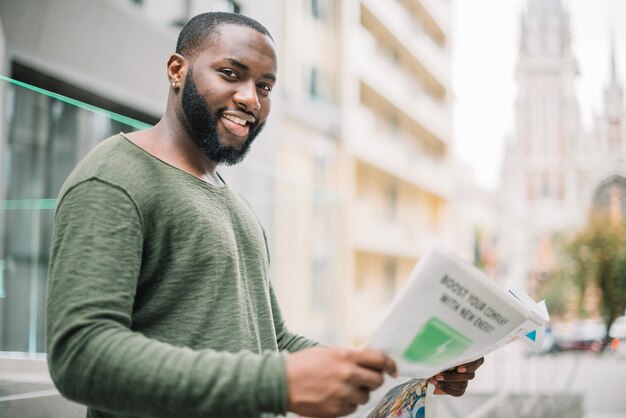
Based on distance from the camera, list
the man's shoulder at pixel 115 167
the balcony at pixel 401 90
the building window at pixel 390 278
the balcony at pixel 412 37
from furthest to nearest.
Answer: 1. the building window at pixel 390 278
2. the balcony at pixel 412 37
3. the balcony at pixel 401 90
4. the man's shoulder at pixel 115 167

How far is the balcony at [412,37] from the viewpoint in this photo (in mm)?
12289

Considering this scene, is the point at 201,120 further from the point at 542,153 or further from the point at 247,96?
the point at 542,153

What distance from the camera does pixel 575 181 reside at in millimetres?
24562

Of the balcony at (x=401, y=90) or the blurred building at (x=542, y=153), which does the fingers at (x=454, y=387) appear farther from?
the blurred building at (x=542, y=153)

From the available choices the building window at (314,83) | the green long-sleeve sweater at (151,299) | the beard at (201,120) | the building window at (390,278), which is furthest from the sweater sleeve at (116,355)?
the building window at (390,278)

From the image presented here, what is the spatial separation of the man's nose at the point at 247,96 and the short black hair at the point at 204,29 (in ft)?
0.25

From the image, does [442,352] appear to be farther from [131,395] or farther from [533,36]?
[533,36]

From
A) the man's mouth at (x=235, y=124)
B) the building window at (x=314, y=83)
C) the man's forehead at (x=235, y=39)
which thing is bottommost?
the man's mouth at (x=235, y=124)

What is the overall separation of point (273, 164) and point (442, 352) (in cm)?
369

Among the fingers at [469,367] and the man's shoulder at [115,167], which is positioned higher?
the man's shoulder at [115,167]

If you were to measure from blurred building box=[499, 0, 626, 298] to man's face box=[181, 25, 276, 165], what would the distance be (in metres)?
21.1

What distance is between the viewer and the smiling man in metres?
0.69

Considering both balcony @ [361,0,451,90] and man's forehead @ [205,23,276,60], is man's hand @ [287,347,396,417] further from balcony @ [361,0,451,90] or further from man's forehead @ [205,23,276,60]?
balcony @ [361,0,451,90]

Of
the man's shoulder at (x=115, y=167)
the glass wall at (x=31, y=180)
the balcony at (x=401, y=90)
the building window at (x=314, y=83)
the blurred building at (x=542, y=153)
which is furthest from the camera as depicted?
the blurred building at (x=542, y=153)
